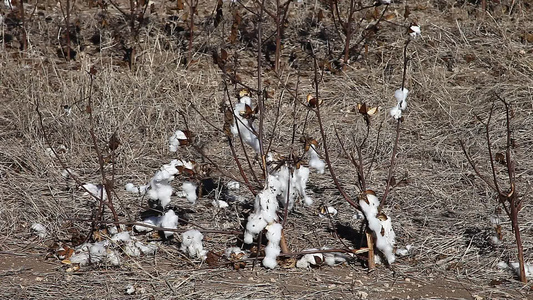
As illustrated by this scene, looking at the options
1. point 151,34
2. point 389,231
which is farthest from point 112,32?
point 389,231

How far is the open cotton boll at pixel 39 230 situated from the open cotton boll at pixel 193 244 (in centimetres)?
73

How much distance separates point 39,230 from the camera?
359 cm

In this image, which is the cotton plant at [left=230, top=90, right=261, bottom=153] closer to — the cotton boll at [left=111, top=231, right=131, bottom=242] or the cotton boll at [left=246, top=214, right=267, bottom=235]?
the cotton boll at [left=246, top=214, right=267, bottom=235]

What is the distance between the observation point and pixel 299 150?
4.46 metres

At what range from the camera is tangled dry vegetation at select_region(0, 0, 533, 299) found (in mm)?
3246

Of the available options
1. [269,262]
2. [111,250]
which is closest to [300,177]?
[269,262]

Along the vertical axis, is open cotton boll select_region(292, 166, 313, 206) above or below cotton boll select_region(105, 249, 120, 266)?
above

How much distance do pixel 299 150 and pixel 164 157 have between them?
823 millimetres

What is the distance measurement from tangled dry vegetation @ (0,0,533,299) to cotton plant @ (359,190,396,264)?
0.14 metres

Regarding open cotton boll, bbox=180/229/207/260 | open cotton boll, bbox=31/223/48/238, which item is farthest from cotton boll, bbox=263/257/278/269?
open cotton boll, bbox=31/223/48/238

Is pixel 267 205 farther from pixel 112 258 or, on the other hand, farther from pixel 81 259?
pixel 81 259

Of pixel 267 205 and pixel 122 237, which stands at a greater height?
pixel 267 205

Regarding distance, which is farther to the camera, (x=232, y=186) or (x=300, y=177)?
(x=232, y=186)

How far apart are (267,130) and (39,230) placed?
1654mm
